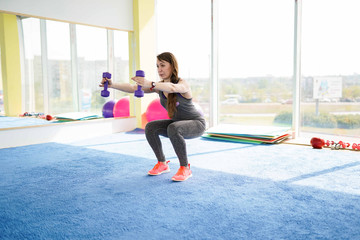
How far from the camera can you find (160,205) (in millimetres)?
1819

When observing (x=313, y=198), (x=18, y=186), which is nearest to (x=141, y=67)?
(x=18, y=186)

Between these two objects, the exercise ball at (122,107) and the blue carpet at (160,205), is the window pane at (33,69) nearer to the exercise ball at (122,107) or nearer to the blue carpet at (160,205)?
the exercise ball at (122,107)

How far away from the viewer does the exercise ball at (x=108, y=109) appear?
4867 millimetres

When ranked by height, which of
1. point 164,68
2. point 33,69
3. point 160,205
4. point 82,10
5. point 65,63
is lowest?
point 160,205

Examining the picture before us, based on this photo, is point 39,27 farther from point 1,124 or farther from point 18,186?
point 18,186

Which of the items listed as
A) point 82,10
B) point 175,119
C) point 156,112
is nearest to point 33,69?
point 82,10

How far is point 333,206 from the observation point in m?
1.76

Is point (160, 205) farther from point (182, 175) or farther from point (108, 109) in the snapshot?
point (108, 109)

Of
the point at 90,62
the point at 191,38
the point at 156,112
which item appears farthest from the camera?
the point at 191,38

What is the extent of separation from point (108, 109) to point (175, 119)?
2644 mm

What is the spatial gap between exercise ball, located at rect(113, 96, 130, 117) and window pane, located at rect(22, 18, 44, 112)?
45.0 inches

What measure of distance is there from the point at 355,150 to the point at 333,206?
1.82 meters

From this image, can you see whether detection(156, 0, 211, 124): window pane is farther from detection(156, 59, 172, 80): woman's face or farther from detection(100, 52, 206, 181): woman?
detection(156, 59, 172, 80): woman's face

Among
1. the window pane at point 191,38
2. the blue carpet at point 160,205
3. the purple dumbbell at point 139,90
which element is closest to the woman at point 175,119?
the blue carpet at point 160,205
